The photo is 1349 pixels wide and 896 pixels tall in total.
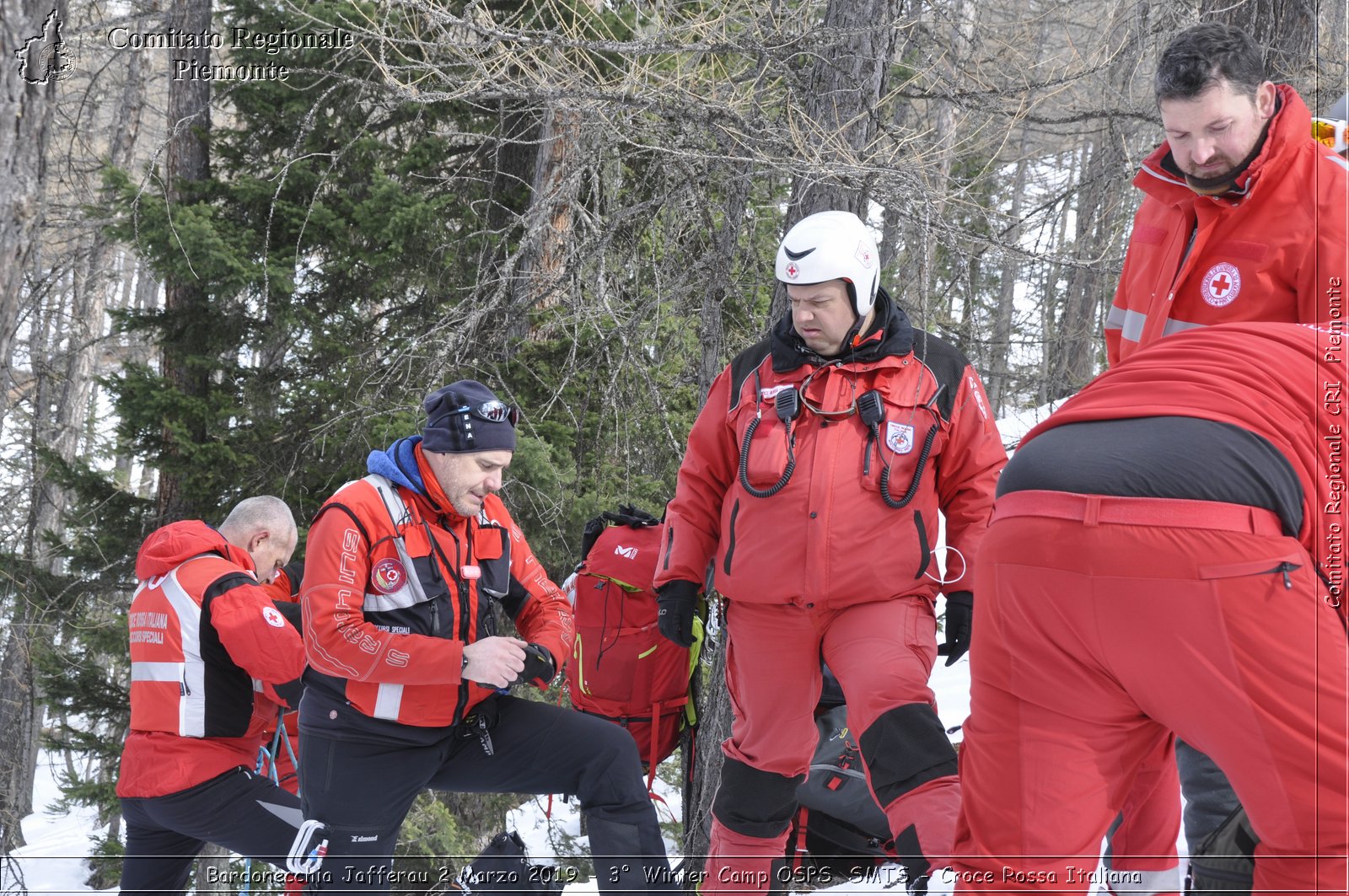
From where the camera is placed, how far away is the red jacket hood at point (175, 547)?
4.70m

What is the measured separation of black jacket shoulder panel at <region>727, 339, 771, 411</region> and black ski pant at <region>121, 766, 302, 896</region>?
2.51m

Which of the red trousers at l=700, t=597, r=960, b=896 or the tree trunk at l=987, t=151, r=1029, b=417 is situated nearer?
the red trousers at l=700, t=597, r=960, b=896

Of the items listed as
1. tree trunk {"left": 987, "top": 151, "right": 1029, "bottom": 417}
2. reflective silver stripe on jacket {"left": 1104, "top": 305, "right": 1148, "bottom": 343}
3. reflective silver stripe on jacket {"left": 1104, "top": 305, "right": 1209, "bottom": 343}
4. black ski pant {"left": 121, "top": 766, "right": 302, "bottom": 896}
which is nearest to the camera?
reflective silver stripe on jacket {"left": 1104, "top": 305, "right": 1209, "bottom": 343}

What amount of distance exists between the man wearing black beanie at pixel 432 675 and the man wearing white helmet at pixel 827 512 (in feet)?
1.63

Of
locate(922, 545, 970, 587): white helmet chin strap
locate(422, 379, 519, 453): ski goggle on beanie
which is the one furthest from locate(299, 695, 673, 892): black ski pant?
locate(922, 545, 970, 587): white helmet chin strap

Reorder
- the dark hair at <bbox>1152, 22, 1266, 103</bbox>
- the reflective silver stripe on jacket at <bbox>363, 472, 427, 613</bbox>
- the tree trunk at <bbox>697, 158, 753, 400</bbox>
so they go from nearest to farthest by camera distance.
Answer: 1. the dark hair at <bbox>1152, 22, 1266, 103</bbox>
2. the reflective silver stripe on jacket at <bbox>363, 472, 427, 613</bbox>
3. the tree trunk at <bbox>697, 158, 753, 400</bbox>

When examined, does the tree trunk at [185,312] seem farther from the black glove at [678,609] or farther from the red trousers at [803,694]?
the red trousers at [803,694]

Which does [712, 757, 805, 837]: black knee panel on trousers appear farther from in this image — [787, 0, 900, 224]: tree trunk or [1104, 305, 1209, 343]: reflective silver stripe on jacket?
[787, 0, 900, 224]: tree trunk

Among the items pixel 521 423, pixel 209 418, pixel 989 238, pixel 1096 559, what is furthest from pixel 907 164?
pixel 209 418

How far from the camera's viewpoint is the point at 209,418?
830cm

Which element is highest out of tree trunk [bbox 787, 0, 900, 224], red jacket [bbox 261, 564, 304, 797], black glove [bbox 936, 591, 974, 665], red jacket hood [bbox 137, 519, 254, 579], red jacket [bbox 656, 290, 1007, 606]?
tree trunk [bbox 787, 0, 900, 224]

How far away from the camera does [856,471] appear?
373 centimetres

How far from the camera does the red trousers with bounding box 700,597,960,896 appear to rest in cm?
330

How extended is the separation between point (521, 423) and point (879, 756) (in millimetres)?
4690
